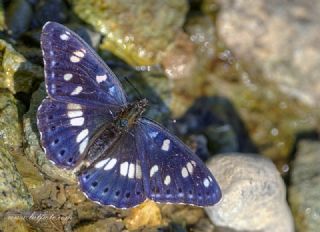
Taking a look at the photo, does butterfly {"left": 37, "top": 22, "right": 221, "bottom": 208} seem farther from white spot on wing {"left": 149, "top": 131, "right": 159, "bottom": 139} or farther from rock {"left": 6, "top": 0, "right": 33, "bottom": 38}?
rock {"left": 6, "top": 0, "right": 33, "bottom": 38}

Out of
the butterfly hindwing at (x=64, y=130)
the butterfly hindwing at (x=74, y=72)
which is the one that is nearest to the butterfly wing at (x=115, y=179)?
the butterfly hindwing at (x=64, y=130)

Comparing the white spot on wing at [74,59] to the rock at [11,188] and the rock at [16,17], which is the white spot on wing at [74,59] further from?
the rock at [16,17]

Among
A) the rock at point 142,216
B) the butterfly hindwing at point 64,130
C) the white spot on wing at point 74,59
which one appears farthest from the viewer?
the rock at point 142,216

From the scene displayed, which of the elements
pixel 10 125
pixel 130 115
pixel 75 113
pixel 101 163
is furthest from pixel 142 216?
pixel 10 125

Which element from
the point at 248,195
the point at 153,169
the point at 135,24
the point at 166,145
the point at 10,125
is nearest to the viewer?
the point at 153,169

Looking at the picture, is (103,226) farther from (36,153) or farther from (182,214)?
(182,214)

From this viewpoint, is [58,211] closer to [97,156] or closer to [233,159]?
[97,156]
